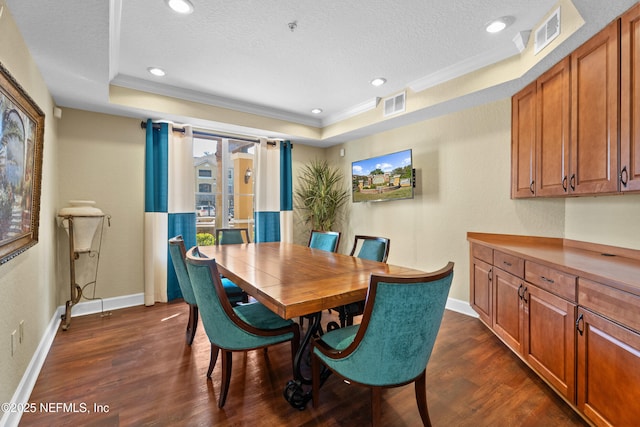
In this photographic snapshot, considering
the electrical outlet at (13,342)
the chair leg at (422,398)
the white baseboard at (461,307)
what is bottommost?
the white baseboard at (461,307)

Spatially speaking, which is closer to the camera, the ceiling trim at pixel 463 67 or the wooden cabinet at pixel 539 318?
the wooden cabinet at pixel 539 318

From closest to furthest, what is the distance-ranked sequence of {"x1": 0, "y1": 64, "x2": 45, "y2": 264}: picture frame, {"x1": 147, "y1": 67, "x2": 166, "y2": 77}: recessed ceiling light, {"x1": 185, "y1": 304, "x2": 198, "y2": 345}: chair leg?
{"x1": 0, "y1": 64, "x2": 45, "y2": 264}: picture frame
{"x1": 185, "y1": 304, "x2": 198, "y2": 345}: chair leg
{"x1": 147, "y1": 67, "x2": 166, "y2": 77}: recessed ceiling light

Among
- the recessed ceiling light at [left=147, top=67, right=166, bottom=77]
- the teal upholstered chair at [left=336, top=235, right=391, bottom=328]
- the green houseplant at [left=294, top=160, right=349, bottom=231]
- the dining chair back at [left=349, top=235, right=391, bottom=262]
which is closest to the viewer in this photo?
the teal upholstered chair at [left=336, top=235, right=391, bottom=328]

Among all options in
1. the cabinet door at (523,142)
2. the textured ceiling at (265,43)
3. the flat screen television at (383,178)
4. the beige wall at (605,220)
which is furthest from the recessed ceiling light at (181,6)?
the beige wall at (605,220)

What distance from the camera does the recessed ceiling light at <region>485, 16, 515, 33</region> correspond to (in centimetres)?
221

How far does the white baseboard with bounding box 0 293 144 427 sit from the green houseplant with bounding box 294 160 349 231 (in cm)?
272

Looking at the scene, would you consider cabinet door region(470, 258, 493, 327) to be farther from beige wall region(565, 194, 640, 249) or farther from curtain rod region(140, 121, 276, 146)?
curtain rod region(140, 121, 276, 146)

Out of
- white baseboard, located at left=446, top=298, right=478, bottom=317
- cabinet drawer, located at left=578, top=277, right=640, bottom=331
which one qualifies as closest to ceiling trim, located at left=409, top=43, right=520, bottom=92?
cabinet drawer, located at left=578, top=277, right=640, bottom=331

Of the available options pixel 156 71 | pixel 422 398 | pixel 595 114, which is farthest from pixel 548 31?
pixel 156 71

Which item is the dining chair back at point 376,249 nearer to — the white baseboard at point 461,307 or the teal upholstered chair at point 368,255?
the teal upholstered chair at point 368,255

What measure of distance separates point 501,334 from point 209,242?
3.93 m

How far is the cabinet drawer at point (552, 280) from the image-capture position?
5.41 feet

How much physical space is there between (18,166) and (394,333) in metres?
2.28

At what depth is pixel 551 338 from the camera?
5.94ft
